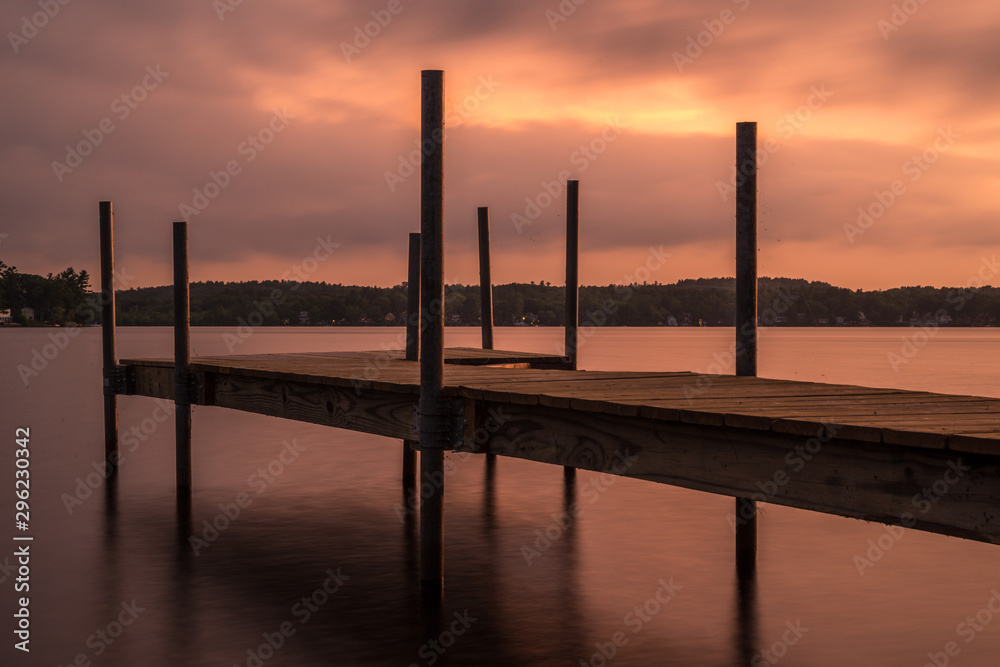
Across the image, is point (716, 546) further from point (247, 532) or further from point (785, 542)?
point (247, 532)

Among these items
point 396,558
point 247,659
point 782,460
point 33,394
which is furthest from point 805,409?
point 33,394

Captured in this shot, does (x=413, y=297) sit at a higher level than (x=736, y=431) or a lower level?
higher

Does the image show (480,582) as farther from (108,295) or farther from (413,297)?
(108,295)

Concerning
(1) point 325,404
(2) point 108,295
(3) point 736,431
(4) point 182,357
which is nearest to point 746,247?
(3) point 736,431

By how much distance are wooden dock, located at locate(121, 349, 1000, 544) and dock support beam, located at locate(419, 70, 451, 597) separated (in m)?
0.22

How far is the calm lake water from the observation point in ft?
31.9

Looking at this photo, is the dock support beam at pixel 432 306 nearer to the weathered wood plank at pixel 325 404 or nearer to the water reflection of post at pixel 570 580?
the weathered wood plank at pixel 325 404

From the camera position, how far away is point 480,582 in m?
11.8

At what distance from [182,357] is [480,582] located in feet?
19.9

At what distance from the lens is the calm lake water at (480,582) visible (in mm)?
9711

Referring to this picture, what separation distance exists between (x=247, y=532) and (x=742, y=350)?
7.60 metres

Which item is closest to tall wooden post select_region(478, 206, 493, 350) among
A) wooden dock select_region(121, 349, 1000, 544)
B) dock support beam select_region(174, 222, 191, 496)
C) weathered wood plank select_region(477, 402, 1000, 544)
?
dock support beam select_region(174, 222, 191, 496)

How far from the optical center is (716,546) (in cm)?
1415

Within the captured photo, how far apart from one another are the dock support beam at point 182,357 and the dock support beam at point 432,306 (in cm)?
648
